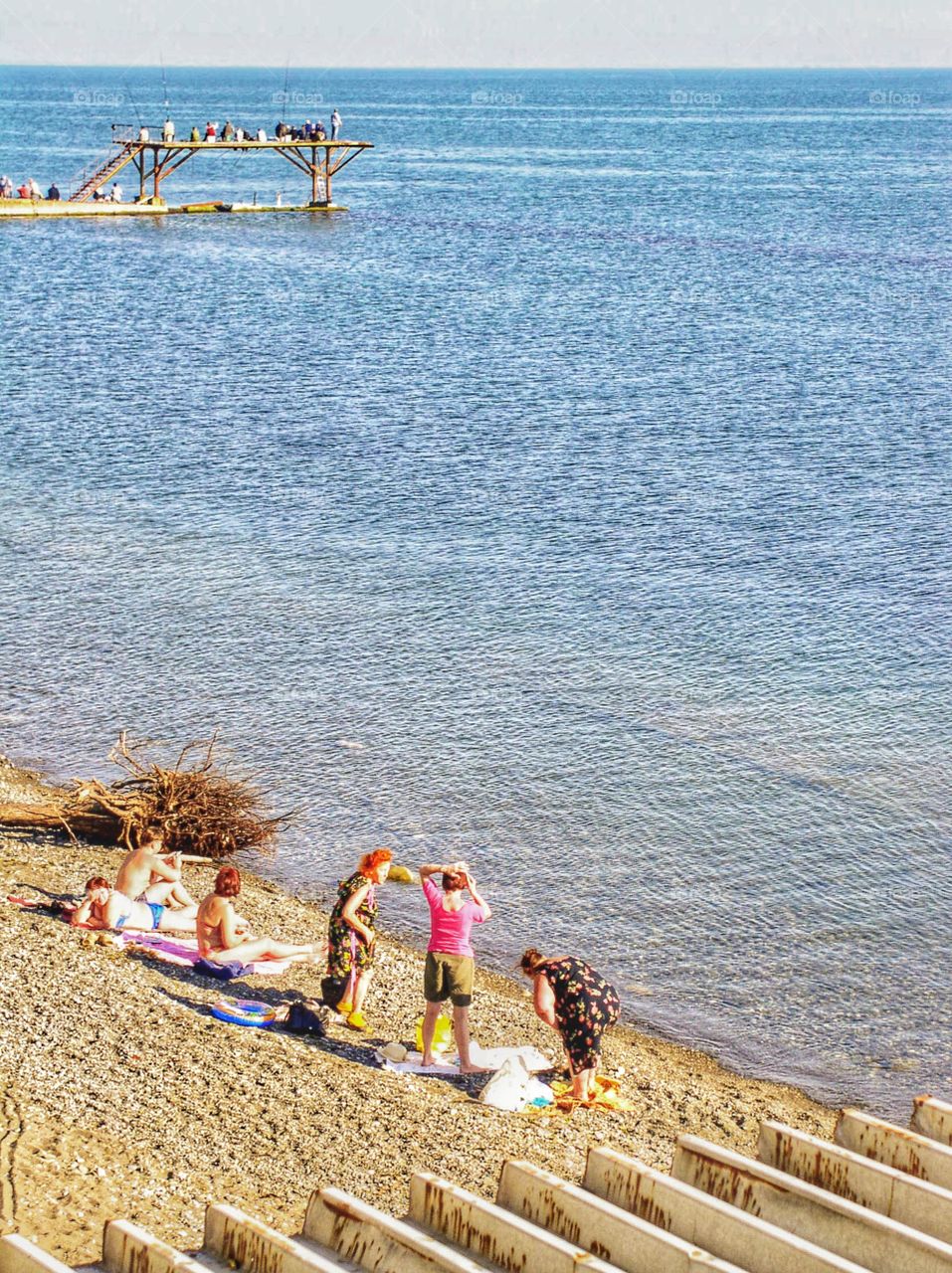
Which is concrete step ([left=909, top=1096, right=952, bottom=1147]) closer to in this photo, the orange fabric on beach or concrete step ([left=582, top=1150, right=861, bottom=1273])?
concrete step ([left=582, top=1150, right=861, bottom=1273])

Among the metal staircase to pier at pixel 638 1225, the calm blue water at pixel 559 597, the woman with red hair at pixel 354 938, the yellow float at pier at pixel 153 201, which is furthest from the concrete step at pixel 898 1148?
the yellow float at pier at pixel 153 201

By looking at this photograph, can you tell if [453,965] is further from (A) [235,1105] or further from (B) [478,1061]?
(A) [235,1105]

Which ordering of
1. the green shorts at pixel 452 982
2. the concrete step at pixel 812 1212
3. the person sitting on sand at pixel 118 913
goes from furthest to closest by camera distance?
the person sitting on sand at pixel 118 913 → the green shorts at pixel 452 982 → the concrete step at pixel 812 1212

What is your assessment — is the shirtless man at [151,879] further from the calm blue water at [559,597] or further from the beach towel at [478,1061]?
the beach towel at [478,1061]

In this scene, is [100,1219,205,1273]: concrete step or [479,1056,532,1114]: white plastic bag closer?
[100,1219,205,1273]: concrete step

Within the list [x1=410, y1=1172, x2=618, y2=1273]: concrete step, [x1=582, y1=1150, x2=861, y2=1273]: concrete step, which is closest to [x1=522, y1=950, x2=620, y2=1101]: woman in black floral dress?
[x1=582, y1=1150, x2=861, y2=1273]: concrete step

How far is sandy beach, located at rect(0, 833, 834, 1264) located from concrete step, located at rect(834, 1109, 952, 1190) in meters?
2.52

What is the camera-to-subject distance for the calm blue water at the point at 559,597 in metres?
16.2

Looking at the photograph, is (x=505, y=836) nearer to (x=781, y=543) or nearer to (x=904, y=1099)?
(x=904, y=1099)

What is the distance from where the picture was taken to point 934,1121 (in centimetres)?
805

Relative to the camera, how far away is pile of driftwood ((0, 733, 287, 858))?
1617 centimetres

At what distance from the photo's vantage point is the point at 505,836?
17.8 m

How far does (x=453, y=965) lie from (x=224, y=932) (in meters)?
2.14

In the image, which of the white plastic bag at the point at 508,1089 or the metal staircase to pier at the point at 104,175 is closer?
the white plastic bag at the point at 508,1089
